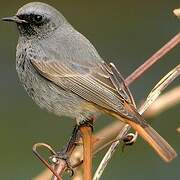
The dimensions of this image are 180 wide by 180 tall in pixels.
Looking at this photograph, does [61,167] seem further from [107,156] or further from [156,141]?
[156,141]

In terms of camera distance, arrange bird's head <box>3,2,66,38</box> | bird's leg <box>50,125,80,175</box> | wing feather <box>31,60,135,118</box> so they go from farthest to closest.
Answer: bird's head <box>3,2,66,38</box>, wing feather <box>31,60,135,118</box>, bird's leg <box>50,125,80,175</box>

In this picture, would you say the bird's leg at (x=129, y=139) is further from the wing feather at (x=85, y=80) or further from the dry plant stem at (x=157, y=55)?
the wing feather at (x=85, y=80)

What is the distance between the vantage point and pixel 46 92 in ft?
14.1

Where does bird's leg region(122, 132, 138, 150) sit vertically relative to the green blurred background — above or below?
above

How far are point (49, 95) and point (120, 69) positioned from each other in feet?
11.6

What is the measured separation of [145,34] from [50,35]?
390 centimetres

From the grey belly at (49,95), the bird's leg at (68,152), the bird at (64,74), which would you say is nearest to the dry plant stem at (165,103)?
the bird's leg at (68,152)

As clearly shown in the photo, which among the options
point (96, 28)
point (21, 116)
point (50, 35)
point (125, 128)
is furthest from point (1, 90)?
point (125, 128)

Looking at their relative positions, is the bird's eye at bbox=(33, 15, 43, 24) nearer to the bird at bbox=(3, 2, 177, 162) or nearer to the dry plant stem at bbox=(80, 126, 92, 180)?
the bird at bbox=(3, 2, 177, 162)

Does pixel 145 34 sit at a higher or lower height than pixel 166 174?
higher

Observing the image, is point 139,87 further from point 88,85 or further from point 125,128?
point 125,128

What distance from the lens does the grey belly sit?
4297 millimetres

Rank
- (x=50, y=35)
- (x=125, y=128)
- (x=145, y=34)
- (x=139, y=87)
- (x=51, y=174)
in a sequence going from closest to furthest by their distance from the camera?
1. (x=51, y=174)
2. (x=125, y=128)
3. (x=50, y=35)
4. (x=139, y=87)
5. (x=145, y=34)

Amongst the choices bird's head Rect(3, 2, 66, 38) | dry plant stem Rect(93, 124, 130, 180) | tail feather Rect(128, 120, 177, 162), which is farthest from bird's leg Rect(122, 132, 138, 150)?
bird's head Rect(3, 2, 66, 38)
